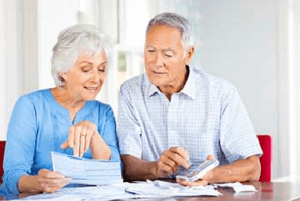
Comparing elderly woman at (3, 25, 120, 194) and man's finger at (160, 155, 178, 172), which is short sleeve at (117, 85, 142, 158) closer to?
elderly woman at (3, 25, 120, 194)

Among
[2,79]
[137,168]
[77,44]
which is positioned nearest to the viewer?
[77,44]

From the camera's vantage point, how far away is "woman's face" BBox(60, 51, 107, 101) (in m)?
2.40

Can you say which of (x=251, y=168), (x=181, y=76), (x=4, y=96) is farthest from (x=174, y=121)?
(x=4, y=96)

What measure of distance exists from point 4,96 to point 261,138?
1.76 m

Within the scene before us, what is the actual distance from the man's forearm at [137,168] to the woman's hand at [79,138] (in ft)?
1.13

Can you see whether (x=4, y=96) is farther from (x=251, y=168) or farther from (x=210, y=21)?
(x=210, y=21)

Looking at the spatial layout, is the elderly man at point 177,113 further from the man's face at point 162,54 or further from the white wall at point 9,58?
the white wall at point 9,58

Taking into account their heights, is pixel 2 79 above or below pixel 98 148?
above

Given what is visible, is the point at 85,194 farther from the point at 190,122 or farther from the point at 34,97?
the point at 190,122

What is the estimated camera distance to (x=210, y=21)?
6.41 meters

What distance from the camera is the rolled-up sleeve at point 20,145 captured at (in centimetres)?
223

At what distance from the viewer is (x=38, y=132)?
93.7 inches

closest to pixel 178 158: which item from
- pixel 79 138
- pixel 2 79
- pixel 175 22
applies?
pixel 79 138

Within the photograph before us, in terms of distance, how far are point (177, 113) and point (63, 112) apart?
47 cm
